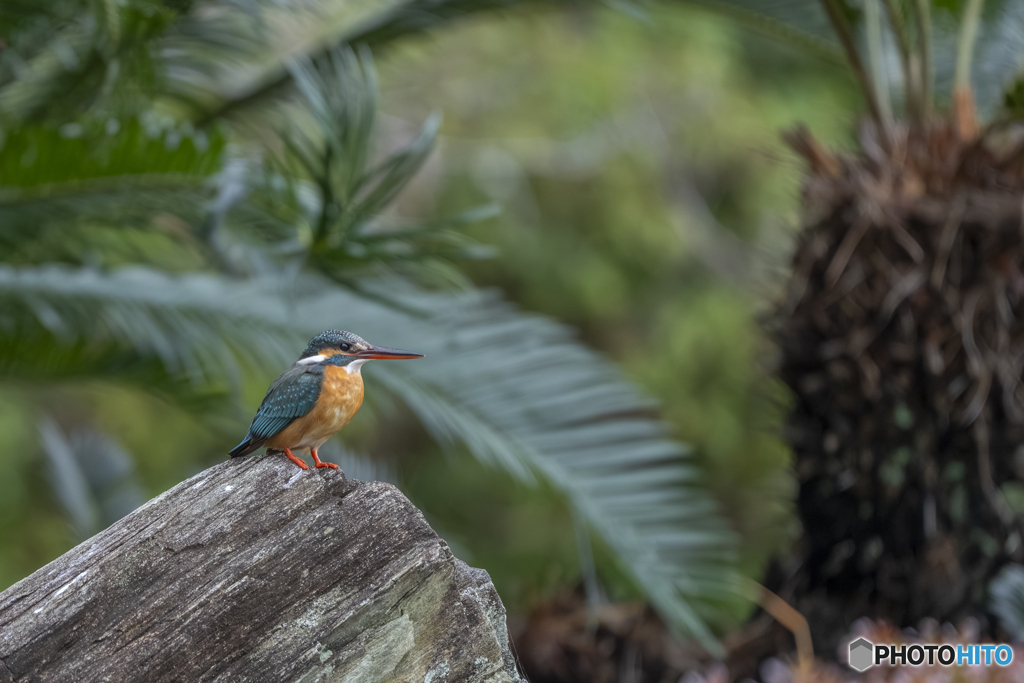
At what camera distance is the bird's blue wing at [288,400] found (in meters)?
1.25

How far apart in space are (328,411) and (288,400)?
6 cm

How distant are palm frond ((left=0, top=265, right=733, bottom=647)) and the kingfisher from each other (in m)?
1.30

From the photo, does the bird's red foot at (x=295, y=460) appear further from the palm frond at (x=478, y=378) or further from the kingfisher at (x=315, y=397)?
the palm frond at (x=478, y=378)

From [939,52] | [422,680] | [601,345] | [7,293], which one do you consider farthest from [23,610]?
[601,345]

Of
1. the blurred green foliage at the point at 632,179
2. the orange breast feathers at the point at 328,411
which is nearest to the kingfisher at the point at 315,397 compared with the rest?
the orange breast feathers at the point at 328,411

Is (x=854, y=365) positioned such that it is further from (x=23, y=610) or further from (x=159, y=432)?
(x=159, y=432)

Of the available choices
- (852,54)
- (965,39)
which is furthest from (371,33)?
(965,39)

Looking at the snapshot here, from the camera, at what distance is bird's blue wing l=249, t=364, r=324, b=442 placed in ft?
4.10

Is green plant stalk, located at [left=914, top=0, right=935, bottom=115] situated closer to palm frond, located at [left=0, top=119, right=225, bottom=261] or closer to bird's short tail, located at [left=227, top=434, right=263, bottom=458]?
palm frond, located at [left=0, top=119, right=225, bottom=261]

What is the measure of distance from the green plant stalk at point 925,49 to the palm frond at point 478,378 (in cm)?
164

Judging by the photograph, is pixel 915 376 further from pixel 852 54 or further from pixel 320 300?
pixel 320 300

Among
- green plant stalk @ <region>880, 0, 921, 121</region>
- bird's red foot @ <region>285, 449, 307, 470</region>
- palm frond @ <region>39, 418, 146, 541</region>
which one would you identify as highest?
bird's red foot @ <region>285, 449, 307, 470</region>

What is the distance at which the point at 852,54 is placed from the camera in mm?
3289
